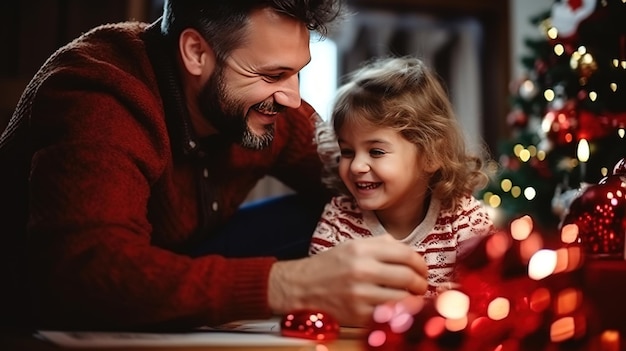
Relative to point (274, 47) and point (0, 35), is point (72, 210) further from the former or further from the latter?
point (0, 35)

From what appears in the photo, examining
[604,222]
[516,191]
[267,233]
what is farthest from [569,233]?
[516,191]

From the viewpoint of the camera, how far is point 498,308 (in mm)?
931

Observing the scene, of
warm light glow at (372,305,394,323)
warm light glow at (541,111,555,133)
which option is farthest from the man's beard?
warm light glow at (541,111,555,133)

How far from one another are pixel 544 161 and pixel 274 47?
1094 millimetres

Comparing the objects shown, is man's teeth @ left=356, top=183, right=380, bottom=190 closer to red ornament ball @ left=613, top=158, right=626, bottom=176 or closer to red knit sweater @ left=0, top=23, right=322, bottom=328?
red knit sweater @ left=0, top=23, right=322, bottom=328

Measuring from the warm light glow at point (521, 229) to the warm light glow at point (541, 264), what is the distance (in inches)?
1.2

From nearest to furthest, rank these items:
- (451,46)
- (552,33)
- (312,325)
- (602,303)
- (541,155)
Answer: (312,325) < (602,303) < (552,33) < (541,155) < (451,46)

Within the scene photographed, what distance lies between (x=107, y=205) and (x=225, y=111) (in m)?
0.39

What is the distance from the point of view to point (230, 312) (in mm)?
1017

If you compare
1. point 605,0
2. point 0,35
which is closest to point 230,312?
point 605,0

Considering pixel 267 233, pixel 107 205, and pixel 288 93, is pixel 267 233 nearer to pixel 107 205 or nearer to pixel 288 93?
pixel 288 93

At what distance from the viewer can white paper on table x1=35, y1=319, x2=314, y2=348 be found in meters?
0.94

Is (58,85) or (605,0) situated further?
(605,0)

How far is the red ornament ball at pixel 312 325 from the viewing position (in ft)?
3.24
